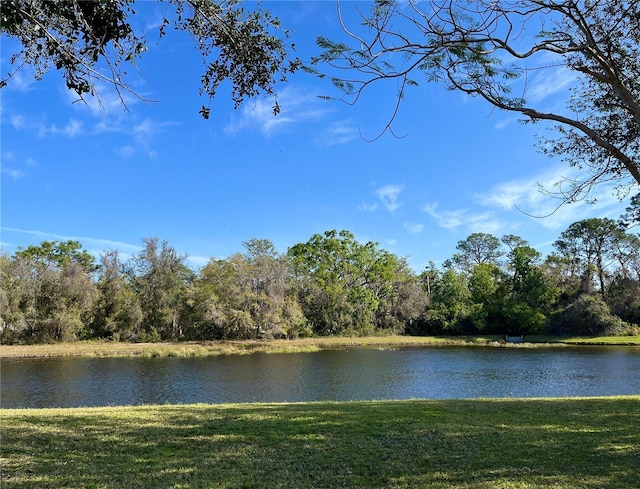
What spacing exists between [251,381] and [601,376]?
17200 millimetres

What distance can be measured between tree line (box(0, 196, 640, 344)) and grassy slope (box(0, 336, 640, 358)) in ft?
7.81

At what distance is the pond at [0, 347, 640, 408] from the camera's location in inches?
652

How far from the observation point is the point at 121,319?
141ft

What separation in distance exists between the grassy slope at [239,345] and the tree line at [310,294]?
238 centimetres

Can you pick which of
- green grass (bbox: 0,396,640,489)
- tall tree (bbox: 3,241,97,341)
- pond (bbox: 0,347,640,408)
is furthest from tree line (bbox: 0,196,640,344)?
green grass (bbox: 0,396,640,489)

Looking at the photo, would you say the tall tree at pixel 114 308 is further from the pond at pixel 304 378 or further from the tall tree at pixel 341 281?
the tall tree at pixel 341 281

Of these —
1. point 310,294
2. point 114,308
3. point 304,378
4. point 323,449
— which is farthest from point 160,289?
point 323,449

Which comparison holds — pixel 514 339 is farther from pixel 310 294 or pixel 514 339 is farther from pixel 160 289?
pixel 160 289

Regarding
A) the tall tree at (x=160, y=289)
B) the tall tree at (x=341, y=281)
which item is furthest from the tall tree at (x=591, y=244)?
the tall tree at (x=160, y=289)

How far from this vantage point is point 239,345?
3866 cm

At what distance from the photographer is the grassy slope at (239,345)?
32.7 metres

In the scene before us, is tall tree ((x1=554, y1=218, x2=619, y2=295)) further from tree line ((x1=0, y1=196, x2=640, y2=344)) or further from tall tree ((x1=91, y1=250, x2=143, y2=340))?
tall tree ((x1=91, y1=250, x2=143, y2=340))

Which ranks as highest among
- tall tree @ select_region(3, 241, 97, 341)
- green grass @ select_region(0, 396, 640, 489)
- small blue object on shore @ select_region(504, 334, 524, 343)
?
tall tree @ select_region(3, 241, 97, 341)

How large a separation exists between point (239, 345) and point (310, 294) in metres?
14.0
